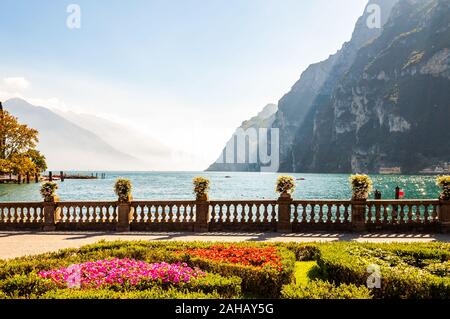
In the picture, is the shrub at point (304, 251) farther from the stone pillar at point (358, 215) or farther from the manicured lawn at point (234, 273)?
the stone pillar at point (358, 215)

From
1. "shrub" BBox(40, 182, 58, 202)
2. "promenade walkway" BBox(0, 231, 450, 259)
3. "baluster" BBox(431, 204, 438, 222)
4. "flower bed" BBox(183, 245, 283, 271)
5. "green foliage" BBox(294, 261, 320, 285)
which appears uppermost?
"shrub" BBox(40, 182, 58, 202)

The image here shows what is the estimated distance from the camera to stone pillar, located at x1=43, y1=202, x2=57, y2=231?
62.7ft

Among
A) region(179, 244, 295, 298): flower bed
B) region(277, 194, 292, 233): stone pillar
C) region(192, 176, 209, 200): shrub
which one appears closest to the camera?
region(179, 244, 295, 298): flower bed

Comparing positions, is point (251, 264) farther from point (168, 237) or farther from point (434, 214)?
point (434, 214)

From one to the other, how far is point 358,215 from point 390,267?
29.4ft

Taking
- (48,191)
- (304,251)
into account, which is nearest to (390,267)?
(304,251)

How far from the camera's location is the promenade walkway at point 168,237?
51.2 feet

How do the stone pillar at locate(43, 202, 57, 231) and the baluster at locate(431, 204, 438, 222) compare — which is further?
the stone pillar at locate(43, 202, 57, 231)

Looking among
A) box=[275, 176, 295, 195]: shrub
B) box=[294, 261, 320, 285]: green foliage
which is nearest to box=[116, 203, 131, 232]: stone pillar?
box=[275, 176, 295, 195]: shrub

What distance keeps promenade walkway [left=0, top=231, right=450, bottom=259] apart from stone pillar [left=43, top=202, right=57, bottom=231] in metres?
0.78

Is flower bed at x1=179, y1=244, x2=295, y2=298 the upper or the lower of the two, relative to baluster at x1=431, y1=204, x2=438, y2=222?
lower

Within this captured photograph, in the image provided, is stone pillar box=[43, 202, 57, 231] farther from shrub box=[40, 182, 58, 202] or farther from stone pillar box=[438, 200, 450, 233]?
stone pillar box=[438, 200, 450, 233]
